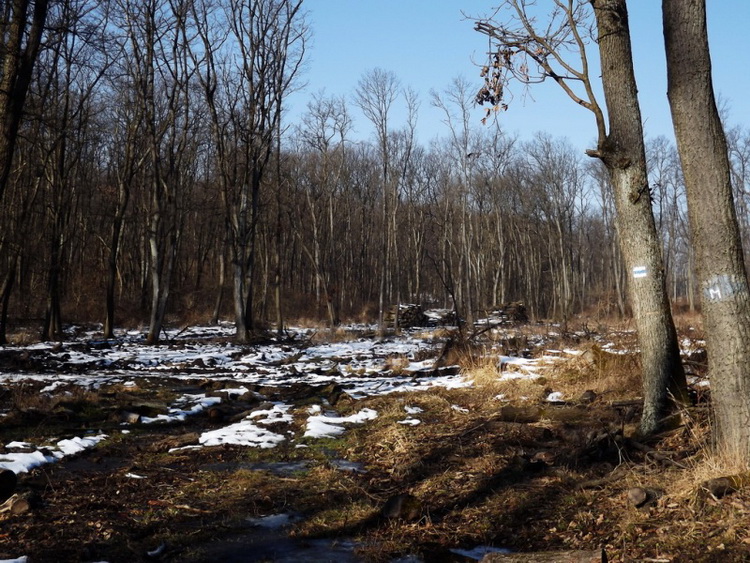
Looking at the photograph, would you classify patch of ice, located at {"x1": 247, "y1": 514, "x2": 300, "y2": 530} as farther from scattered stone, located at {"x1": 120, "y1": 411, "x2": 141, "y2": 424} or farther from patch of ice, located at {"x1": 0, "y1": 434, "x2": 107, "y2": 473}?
scattered stone, located at {"x1": 120, "y1": 411, "x2": 141, "y2": 424}

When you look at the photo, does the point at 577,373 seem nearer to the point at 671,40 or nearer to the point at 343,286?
the point at 671,40

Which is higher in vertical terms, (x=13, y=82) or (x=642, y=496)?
(x=13, y=82)

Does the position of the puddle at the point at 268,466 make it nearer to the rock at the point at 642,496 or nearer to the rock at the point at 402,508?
the rock at the point at 402,508

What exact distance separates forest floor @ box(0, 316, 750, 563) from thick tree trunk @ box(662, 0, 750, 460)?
509 mm

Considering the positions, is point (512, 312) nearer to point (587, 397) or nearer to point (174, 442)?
point (587, 397)

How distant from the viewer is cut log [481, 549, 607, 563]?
342cm

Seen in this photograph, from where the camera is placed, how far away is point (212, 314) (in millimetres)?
34562

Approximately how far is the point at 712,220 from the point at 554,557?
3000 millimetres

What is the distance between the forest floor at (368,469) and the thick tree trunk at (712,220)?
0.51 meters

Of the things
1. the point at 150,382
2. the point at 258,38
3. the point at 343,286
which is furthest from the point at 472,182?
the point at 150,382

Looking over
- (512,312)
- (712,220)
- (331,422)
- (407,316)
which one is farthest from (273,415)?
(512,312)

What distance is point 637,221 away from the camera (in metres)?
6.23

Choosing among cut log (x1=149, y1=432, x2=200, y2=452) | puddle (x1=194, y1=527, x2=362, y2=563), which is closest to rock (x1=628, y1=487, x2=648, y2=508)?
puddle (x1=194, y1=527, x2=362, y2=563)

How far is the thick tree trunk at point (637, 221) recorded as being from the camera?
620cm
